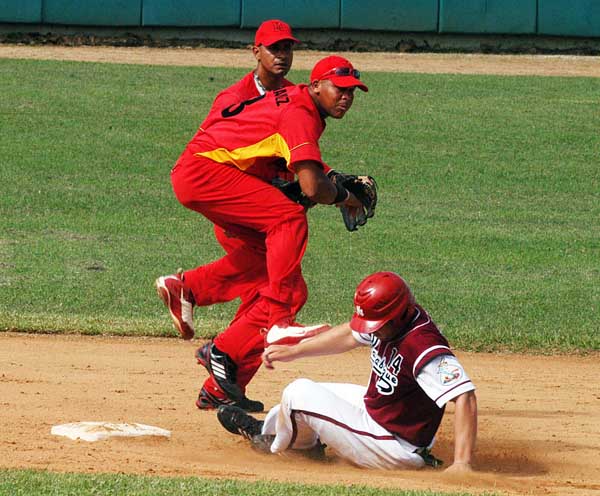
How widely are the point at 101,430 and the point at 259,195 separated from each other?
158 centimetres

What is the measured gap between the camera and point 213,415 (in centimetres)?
721

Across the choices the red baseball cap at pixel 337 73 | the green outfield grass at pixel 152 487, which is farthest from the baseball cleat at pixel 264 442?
the red baseball cap at pixel 337 73

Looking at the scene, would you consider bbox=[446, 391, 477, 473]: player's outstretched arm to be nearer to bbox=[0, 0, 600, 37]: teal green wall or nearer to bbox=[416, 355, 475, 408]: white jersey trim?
bbox=[416, 355, 475, 408]: white jersey trim

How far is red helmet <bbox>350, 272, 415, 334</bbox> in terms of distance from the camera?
18.2ft

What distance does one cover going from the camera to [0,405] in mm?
7137

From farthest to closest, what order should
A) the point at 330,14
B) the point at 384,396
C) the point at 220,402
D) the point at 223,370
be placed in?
the point at 330,14 < the point at 220,402 < the point at 223,370 < the point at 384,396

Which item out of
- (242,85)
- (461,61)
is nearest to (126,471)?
(242,85)

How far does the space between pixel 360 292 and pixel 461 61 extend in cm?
2010

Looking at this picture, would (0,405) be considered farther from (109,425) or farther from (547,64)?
(547,64)

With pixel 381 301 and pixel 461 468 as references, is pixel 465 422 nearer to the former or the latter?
pixel 461 468

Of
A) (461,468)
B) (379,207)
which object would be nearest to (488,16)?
(379,207)

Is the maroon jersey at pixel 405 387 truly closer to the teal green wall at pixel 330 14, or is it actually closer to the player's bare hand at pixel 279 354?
the player's bare hand at pixel 279 354

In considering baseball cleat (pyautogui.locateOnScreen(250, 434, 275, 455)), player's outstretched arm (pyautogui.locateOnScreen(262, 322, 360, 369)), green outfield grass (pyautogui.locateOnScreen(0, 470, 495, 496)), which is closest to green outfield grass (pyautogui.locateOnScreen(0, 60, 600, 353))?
baseball cleat (pyautogui.locateOnScreen(250, 434, 275, 455))

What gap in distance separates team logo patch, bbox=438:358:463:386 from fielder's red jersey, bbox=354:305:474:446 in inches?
3.0
